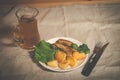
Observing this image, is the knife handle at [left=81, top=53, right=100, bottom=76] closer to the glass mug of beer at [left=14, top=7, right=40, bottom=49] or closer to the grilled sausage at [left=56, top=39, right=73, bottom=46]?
the grilled sausage at [left=56, top=39, right=73, bottom=46]

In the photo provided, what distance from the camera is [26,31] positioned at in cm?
90

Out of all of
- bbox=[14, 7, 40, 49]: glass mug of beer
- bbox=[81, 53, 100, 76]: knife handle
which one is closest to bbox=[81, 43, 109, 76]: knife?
bbox=[81, 53, 100, 76]: knife handle

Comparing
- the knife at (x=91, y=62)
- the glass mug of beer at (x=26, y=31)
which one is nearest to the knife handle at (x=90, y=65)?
the knife at (x=91, y=62)

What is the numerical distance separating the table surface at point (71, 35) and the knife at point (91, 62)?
0.04 feet

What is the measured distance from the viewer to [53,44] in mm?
874

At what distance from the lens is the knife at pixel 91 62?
32.3 inches

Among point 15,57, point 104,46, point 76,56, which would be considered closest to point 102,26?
point 104,46

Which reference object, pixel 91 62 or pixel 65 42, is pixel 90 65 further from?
pixel 65 42

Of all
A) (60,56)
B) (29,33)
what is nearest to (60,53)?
(60,56)

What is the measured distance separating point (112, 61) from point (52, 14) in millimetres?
357

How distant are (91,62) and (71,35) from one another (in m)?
0.18

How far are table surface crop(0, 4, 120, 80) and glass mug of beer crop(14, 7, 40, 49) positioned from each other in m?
0.03

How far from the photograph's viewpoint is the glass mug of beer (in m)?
0.89

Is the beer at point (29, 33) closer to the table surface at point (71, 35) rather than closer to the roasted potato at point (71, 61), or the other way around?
the table surface at point (71, 35)
